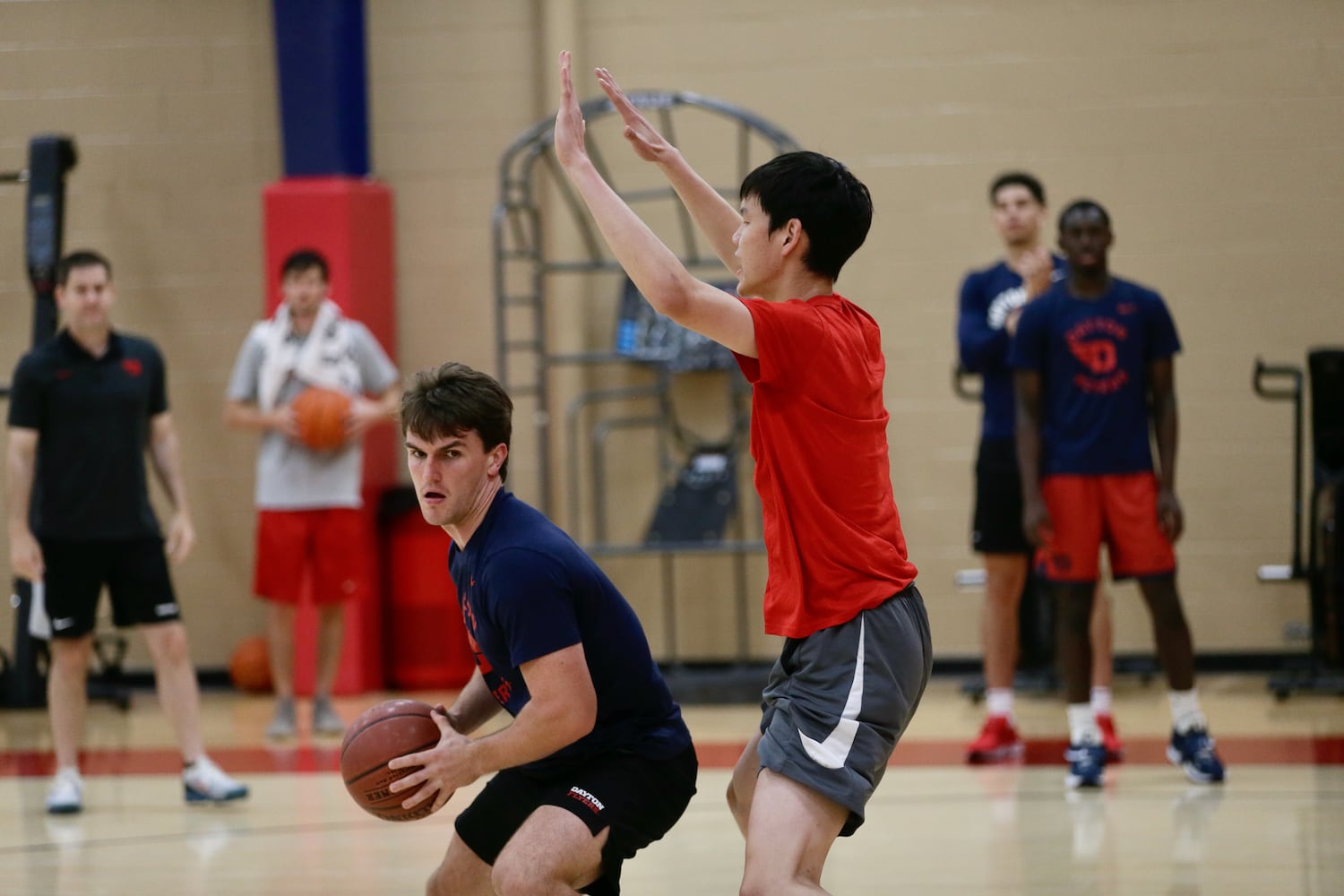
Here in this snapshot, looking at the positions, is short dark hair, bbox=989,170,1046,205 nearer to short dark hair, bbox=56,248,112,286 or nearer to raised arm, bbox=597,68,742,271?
raised arm, bbox=597,68,742,271

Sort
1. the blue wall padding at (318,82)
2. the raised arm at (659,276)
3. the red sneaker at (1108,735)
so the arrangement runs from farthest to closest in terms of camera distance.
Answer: the blue wall padding at (318,82), the red sneaker at (1108,735), the raised arm at (659,276)

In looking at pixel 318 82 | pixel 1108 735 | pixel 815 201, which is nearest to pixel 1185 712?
pixel 1108 735

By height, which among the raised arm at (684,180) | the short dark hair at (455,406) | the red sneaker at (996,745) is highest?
the raised arm at (684,180)

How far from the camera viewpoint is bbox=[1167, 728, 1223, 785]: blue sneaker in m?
5.28

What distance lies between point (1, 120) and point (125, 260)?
0.96m

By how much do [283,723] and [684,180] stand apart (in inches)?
165

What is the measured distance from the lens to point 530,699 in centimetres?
284

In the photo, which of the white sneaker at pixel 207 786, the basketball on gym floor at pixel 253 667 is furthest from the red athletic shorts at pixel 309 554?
the white sneaker at pixel 207 786

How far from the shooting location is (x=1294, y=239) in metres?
7.50

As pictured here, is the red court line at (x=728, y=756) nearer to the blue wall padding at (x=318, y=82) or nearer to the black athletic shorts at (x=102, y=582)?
the black athletic shorts at (x=102, y=582)

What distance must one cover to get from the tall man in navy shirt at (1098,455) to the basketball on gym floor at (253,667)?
4038 mm

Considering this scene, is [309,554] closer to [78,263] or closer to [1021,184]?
[78,263]

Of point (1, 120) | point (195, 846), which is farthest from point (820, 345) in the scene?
point (1, 120)

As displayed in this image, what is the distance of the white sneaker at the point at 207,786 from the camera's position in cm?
539
